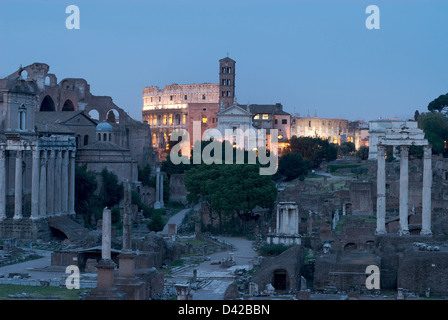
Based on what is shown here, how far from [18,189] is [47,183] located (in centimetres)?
242

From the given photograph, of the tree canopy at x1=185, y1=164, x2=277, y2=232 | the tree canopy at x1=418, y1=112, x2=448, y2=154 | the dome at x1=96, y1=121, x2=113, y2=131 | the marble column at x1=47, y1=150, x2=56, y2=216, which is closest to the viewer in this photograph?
the marble column at x1=47, y1=150, x2=56, y2=216

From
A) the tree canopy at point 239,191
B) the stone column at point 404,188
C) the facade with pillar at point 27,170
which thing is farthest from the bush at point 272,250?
the facade with pillar at point 27,170

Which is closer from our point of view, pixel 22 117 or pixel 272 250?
pixel 272 250

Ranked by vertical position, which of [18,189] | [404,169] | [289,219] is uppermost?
[404,169]

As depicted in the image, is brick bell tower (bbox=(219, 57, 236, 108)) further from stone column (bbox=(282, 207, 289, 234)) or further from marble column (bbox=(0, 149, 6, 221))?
stone column (bbox=(282, 207, 289, 234))

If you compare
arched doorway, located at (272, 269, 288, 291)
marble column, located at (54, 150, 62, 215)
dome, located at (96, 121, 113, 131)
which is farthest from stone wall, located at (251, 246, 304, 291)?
dome, located at (96, 121, 113, 131)

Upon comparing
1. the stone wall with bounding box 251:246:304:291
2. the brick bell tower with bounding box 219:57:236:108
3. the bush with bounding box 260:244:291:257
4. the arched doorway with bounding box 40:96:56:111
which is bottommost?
the bush with bounding box 260:244:291:257

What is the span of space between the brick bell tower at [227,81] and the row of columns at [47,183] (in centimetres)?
5266

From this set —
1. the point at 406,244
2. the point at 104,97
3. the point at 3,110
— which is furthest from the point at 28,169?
the point at 104,97

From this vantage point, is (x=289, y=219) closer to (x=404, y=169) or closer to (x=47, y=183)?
(x=404, y=169)

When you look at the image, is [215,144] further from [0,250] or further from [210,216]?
[0,250]

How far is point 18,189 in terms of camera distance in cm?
4419

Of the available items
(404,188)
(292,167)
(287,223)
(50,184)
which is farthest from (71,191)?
(292,167)

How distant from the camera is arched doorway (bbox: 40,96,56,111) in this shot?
69.6 metres
